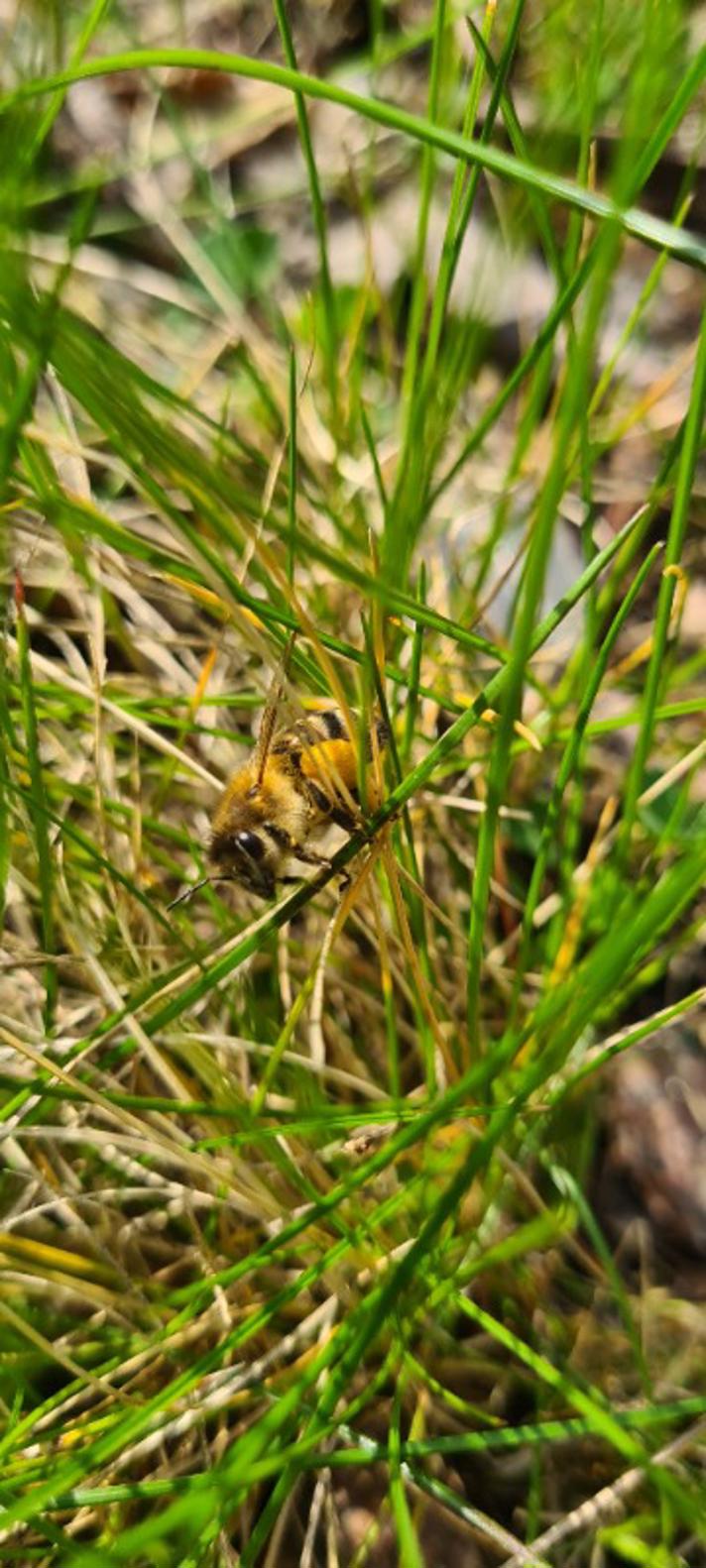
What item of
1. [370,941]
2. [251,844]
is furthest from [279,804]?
[370,941]

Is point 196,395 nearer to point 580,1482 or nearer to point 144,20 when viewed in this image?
point 144,20

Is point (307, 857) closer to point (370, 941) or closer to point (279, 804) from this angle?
point (279, 804)

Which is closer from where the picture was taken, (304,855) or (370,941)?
(304,855)

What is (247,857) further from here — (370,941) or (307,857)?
(370,941)

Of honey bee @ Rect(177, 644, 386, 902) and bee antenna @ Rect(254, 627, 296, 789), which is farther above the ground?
bee antenna @ Rect(254, 627, 296, 789)

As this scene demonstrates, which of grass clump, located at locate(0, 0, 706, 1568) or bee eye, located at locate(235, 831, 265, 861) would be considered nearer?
grass clump, located at locate(0, 0, 706, 1568)

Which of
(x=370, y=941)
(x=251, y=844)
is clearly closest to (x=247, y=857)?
(x=251, y=844)
